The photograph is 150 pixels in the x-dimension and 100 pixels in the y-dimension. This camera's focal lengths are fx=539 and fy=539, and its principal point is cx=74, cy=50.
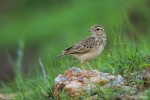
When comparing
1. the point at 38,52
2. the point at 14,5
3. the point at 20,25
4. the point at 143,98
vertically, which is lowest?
the point at 143,98

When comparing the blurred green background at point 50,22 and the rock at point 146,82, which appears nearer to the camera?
the rock at point 146,82

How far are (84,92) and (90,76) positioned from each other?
0.44 m

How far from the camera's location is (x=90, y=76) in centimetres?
732

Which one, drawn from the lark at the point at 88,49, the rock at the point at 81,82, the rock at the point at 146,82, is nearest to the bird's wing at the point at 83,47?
the lark at the point at 88,49

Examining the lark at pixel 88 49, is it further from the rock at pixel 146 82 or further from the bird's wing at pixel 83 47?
the rock at pixel 146 82

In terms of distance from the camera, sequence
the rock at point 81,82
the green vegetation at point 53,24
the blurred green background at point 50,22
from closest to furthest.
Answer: the rock at point 81,82 < the green vegetation at point 53,24 < the blurred green background at point 50,22

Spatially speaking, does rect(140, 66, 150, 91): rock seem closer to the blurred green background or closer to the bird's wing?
the bird's wing

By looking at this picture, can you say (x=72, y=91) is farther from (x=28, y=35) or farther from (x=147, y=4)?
(x=28, y=35)

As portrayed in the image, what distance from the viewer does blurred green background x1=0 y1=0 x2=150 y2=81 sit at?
54.9 ft

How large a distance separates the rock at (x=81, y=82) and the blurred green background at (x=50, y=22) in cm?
773

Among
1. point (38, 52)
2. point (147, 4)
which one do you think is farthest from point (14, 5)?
point (147, 4)

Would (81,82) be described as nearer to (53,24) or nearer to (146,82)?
(146,82)

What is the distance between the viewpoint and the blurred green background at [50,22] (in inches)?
658

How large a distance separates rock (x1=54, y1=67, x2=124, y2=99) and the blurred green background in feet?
25.4
